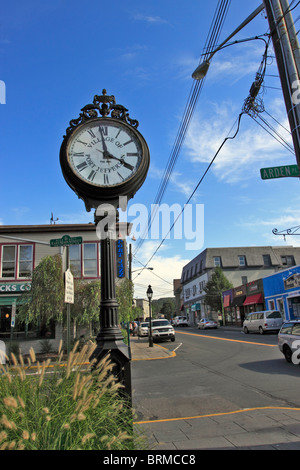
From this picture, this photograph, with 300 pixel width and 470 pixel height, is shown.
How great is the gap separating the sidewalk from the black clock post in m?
2.12

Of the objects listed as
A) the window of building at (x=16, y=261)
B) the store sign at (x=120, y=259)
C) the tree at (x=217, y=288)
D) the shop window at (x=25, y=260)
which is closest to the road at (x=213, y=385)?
the store sign at (x=120, y=259)

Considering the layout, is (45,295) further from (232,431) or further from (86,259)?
(232,431)

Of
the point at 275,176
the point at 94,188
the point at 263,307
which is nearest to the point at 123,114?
the point at 94,188

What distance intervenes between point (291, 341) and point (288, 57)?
918cm

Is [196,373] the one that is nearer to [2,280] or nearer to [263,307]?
[2,280]

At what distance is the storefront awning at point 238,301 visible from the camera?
41550 mm

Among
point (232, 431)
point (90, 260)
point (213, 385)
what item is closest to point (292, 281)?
point (90, 260)

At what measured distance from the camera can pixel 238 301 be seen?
42.7 metres

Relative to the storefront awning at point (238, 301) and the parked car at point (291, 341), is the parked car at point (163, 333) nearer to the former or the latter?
Result: the parked car at point (291, 341)

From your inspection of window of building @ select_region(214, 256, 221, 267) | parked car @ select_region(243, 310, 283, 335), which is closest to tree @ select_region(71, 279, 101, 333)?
parked car @ select_region(243, 310, 283, 335)

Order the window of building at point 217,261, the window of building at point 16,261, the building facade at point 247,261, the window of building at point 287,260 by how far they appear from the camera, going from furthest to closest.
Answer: the window of building at point 217,261
the building facade at point 247,261
the window of building at point 287,260
the window of building at point 16,261

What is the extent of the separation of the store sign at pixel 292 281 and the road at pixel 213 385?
50.9 ft

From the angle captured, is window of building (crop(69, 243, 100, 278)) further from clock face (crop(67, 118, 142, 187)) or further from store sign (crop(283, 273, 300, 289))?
clock face (crop(67, 118, 142, 187))

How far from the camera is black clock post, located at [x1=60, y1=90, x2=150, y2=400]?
144 inches
